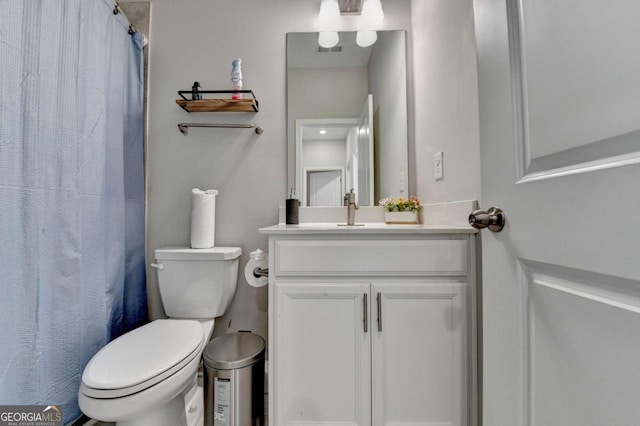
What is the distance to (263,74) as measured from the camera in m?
1.56

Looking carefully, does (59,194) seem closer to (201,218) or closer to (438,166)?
(201,218)

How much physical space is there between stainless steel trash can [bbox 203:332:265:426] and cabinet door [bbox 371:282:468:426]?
1.63ft

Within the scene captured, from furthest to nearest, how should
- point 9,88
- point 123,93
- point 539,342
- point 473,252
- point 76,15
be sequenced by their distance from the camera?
point 123,93 → point 76,15 → point 473,252 → point 9,88 → point 539,342

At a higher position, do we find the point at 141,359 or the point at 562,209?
the point at 562,209

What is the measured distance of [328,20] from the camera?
5.06ft

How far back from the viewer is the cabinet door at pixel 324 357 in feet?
3.15

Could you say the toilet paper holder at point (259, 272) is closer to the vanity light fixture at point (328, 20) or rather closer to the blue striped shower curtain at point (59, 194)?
the blue striped shower curtain at point (59, 194)

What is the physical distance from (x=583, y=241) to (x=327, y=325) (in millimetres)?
787

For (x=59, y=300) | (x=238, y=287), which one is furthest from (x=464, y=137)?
(x=59, y=300)

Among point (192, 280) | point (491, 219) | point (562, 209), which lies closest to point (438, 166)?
point (491, 219)

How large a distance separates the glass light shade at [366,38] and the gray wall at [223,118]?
91 millimetres

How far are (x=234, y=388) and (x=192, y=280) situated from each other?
0.55 m

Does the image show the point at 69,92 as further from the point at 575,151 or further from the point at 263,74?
the point at 575,151

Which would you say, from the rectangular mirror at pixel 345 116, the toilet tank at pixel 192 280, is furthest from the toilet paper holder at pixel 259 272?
the rectangular mirror at pixel 345 116
